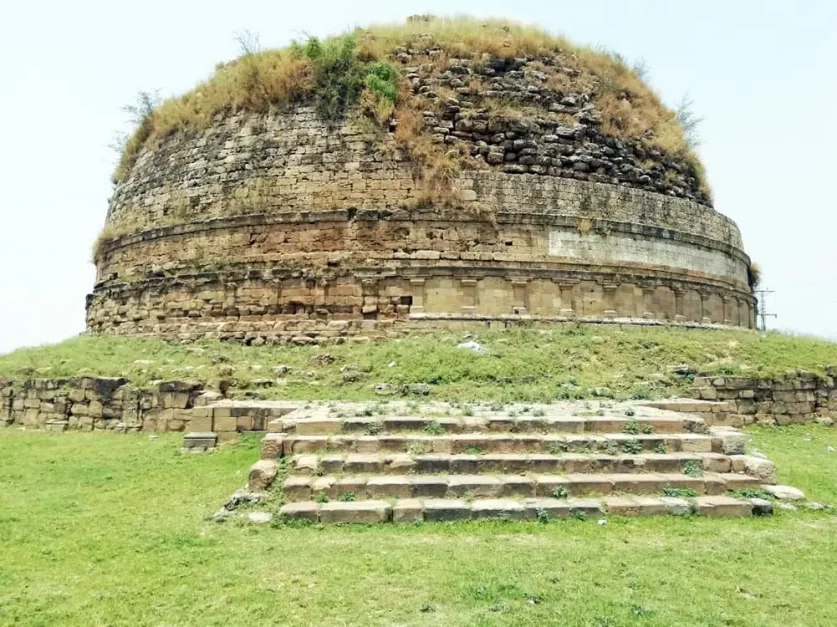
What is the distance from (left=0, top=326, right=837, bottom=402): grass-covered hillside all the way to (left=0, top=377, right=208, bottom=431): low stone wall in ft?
1.27

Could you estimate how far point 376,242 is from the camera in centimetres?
1525

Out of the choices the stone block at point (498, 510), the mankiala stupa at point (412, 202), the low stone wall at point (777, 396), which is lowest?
the stone block at point (498, 510)

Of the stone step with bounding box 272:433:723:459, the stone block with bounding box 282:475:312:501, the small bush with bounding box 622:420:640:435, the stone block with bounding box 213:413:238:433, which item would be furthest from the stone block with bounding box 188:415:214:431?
the small bush with bounding box 622:420:640:435

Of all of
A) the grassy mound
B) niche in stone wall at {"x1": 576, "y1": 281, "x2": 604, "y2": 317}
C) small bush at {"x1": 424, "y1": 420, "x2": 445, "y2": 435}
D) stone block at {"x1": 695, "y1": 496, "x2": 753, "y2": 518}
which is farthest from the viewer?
Result: the grassy mound

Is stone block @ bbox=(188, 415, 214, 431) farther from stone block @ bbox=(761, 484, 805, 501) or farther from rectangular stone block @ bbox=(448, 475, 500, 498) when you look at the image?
stone block @ bbox=(761, 484, 805, 501)

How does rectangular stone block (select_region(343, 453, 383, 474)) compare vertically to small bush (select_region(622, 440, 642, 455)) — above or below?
below

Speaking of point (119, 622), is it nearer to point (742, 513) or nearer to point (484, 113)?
point (742, 513)

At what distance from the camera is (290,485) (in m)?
6.60

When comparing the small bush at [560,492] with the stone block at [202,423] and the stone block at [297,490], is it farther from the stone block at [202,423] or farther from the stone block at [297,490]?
the stone block at [202,423]

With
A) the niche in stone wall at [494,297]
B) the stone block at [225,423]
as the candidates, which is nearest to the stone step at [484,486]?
the stone block at [225,423]

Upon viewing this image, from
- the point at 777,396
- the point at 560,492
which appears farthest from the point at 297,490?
the point at 777,396

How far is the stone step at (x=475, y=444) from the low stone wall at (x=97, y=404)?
4.19 m

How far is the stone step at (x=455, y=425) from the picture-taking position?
776cm

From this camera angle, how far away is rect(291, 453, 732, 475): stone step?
6.96 meters
